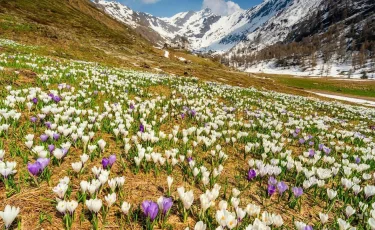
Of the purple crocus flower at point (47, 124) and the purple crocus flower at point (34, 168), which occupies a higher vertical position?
the purple crocus flower at point (47, 124)

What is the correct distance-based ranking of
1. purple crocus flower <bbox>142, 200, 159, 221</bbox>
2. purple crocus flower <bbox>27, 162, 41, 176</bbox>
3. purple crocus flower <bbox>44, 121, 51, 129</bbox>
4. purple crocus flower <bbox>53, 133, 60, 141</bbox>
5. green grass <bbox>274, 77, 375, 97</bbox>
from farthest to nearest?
green grass <bbox>274, 77, 375, 97</bbox> → purple crocus flower <bbox>44, 121, 51, 129</bbox> → purple crocus flower <bbox>53, 133, 60, 141</bbox> → purple crocus flower <bbox>27, 162, 41, 176</bbox> → purple crocus flower <bbox>142, 200, 159, 221</bbox>

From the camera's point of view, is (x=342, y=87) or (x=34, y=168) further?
(x=342, y=87)

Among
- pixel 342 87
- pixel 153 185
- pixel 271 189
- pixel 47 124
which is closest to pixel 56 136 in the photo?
pixel 47 124

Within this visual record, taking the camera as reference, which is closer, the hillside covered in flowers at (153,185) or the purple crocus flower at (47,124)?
the hillside covered in flowers at (153,185)

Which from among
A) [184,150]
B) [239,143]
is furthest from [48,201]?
[239,143]

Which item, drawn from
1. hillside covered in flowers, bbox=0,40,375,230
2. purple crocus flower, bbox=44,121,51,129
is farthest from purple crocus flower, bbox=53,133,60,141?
purple crocus flower, bbox=44,121,51,129

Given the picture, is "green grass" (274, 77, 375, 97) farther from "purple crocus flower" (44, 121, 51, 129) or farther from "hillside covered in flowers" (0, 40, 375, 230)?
"purple crocus flower" (44, 121, 51, 129)

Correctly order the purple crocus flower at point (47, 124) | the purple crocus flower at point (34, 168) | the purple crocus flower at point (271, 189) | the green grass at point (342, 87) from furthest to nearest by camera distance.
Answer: the green grass at point (342, 87) → the purple crocus flower at point (47, 124) → the purple crocus flower at point (271, 189) → the purple crocus flower at point (34, 168)

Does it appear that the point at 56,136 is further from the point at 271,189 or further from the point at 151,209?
the point at 271,189

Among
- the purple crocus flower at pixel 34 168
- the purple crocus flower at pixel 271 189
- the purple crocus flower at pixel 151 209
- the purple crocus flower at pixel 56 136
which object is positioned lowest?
the purple crocus flower at pixel 271 189

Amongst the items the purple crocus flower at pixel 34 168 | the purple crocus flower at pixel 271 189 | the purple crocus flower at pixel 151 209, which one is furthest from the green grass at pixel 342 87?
the purple crocus flower at pixel 34 168

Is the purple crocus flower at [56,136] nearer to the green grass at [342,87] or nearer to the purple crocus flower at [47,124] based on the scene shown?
the purple crocus flower at [47,124]

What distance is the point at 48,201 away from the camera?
312 cm

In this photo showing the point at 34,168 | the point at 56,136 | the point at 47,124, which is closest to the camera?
Result: the point at 34,168
